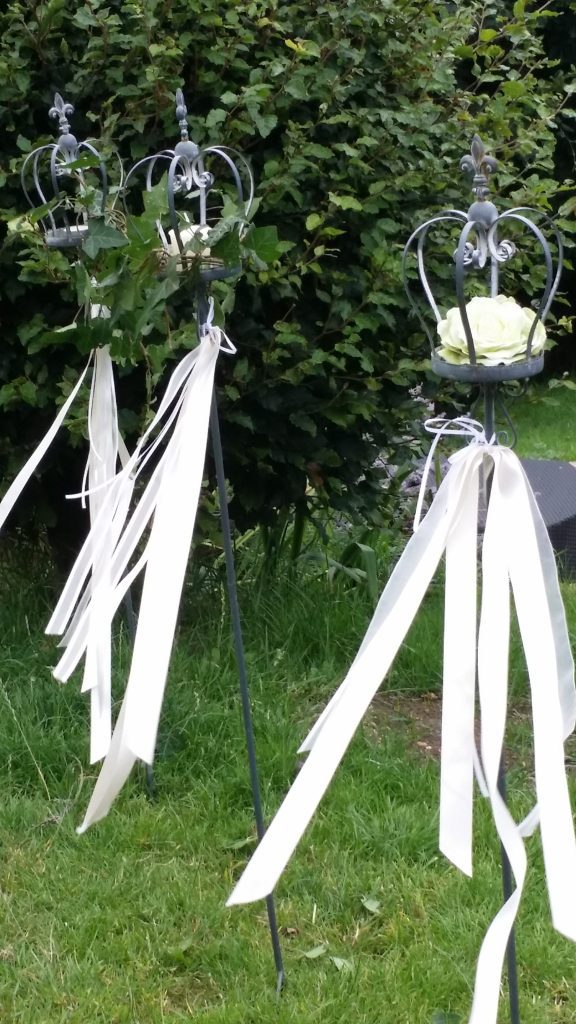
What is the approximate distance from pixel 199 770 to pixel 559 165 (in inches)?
328

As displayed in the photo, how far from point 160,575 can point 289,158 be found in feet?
6.50

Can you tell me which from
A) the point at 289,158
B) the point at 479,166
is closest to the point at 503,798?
the point at 479,166

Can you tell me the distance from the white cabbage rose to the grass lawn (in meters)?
1.31

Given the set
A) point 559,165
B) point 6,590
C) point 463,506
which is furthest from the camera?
point 559,165

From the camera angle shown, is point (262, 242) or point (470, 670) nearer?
point (470, 670)

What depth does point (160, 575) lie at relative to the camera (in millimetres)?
2076

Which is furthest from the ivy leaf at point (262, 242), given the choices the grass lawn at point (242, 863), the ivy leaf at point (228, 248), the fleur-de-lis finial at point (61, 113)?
the grass lawn at point (242, 863)

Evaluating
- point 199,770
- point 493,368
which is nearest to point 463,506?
point 493,368

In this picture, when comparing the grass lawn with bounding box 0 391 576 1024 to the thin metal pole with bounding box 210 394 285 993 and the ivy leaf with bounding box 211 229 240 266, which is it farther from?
the ivy leaf with bounding box 211 229 240 266

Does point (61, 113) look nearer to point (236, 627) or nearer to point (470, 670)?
point (236, 627)

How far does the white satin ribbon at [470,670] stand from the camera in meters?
1.66

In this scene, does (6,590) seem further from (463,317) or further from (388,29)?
(463,317)

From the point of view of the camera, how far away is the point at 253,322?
381cm

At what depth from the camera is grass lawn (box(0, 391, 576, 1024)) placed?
250cm
